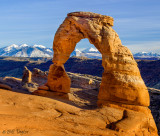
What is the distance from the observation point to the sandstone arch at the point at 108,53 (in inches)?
450

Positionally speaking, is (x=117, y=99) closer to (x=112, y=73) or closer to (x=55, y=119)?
(x=112, y=73)

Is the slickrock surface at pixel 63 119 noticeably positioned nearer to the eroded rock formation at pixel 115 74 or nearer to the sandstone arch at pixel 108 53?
the eroded rock formation at pixel 115 74

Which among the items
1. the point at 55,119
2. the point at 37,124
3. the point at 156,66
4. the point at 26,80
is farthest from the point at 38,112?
the point at 156,66

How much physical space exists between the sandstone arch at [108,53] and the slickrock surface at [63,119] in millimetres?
698

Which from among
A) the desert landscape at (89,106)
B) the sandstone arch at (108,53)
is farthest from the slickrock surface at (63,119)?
the sandstone arch at (108,53)

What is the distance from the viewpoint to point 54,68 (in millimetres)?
15359

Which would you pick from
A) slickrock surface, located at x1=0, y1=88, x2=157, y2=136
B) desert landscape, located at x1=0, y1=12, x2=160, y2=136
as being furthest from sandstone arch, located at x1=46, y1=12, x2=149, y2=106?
slickrock surface, located at x1=0, y1=88, x2=157, y2=136

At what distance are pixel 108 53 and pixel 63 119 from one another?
17.5ft

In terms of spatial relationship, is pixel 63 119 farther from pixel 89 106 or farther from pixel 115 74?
pixel 89 106

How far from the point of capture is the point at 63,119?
832cm

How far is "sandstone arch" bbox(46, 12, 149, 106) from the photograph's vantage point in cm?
1142

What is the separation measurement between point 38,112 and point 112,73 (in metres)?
5.16

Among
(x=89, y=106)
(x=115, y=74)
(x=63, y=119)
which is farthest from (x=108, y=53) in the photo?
(x=63, y=119)

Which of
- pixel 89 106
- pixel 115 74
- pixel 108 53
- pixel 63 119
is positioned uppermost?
pixel 108 53
